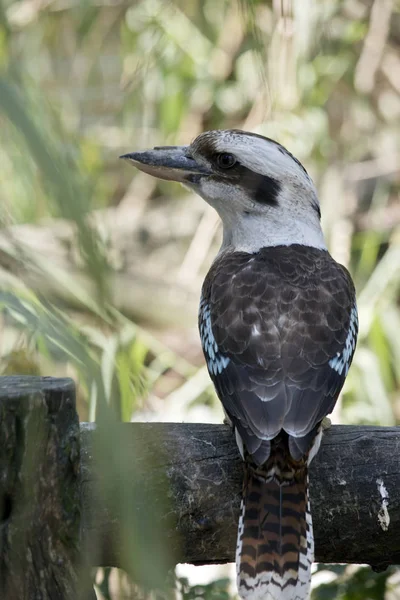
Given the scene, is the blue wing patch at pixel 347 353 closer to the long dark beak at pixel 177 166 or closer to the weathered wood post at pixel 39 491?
the long dark beak at pixel 177 166

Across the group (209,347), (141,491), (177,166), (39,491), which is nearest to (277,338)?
(209,347)

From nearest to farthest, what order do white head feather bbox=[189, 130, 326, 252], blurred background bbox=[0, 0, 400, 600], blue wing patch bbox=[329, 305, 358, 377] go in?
blurred background bbox=[0, 0, 400, 600] < blue wing patch bbox=[329, 305, 358, 377] < white head feather bbox=[189, 130, 326, 252]

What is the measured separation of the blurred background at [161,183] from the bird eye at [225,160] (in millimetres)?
364

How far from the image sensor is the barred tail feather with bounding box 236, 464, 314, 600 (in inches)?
80.1

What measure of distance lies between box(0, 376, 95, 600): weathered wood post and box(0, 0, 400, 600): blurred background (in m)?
0.14

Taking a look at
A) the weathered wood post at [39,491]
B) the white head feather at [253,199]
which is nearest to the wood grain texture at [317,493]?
the weathered wood post at [39,491]

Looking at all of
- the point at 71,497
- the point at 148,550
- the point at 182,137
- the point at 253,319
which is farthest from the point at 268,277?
the point at 182,137

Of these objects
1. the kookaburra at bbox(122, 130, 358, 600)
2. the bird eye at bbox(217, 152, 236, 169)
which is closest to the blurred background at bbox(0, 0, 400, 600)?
the kookaburra at bbox(122, 130, 358, 600)

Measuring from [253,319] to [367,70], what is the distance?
4.44 metres

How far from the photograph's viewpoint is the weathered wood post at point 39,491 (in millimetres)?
1355

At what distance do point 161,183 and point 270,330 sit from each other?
4.72m

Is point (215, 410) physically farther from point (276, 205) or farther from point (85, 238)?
point (85, 238)

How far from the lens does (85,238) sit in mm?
474

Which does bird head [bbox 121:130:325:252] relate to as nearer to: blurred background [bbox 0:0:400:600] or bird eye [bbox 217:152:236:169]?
bird eye [bbox 217:152:236:169]
